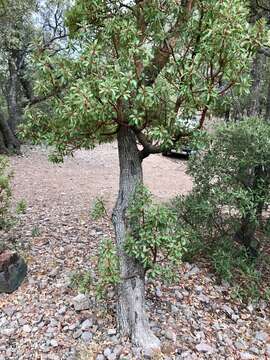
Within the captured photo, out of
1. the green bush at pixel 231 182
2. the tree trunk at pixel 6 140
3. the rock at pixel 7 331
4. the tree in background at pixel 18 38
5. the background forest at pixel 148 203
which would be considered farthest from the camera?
the tree trunk at pixel 6 140

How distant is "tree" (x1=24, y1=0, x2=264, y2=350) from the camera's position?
6.00 feet

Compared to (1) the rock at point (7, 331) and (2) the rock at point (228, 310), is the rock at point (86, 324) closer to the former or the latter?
(1) the rock at point (7, 331)

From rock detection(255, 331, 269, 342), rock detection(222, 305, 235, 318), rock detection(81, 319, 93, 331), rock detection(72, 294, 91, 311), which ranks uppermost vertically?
rock detection(72, 294, 91, 311)

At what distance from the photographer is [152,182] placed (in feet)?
25.5

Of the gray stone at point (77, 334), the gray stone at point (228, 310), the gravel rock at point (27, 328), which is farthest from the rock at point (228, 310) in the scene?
the gravel rock at point (27, 328)

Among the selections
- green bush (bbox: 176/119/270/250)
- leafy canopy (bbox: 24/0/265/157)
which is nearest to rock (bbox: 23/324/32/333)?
leafy canopy (bbox: 24/0/265/157)

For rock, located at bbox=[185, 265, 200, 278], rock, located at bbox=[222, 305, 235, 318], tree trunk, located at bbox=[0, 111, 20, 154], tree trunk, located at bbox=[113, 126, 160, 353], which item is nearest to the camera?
tree trunk, located at bbox=[113, 126, 160, 353]

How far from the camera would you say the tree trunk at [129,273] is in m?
2.40

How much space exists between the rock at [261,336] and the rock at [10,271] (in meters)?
2.05

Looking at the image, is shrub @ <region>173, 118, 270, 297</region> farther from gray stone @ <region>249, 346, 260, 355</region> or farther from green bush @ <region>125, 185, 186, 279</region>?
green bush @ <region>125, 185, 186, 279</region>

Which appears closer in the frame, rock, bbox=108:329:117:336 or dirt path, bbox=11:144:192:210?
rock, bbox=108:329:117:336

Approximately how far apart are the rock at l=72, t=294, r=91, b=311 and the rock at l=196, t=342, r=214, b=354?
35.4 inches

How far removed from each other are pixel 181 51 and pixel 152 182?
5708 mm

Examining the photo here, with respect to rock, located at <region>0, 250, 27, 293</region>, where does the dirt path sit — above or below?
below
